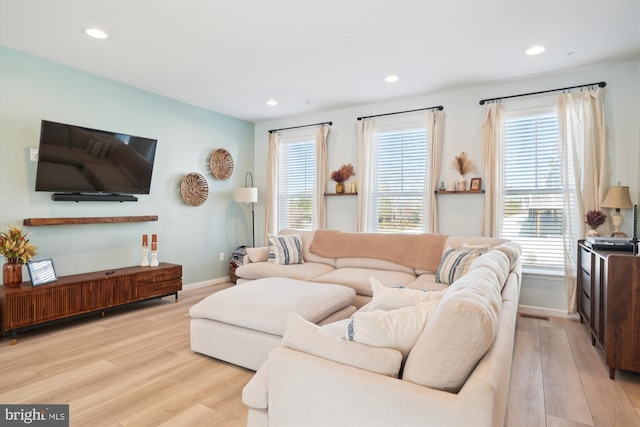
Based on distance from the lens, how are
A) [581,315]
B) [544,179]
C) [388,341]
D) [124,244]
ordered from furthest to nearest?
[124,244] → [544,179] → [581,315] → [388,341]

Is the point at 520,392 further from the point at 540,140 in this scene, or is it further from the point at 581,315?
→ the point at 540,140

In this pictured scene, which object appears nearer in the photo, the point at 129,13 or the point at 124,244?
the point at 129,13

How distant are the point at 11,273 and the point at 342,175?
387cm

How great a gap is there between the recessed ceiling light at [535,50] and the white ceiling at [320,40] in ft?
0.22

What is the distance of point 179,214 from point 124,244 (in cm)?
84

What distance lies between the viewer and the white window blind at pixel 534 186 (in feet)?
12.7

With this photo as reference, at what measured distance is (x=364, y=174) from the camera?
195 inches

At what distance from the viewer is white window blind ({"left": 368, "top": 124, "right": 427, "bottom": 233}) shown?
468cm

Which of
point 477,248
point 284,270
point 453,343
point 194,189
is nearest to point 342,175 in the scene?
point 284,270

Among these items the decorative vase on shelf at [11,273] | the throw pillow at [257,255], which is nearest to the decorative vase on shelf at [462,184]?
the throw pillow at [257,255]

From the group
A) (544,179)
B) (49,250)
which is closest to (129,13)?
(49,250)

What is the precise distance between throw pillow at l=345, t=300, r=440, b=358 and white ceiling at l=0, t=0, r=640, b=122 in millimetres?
2263

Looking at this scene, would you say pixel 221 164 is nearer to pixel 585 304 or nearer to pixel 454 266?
pixel 454 266

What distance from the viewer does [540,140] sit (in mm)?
3938
